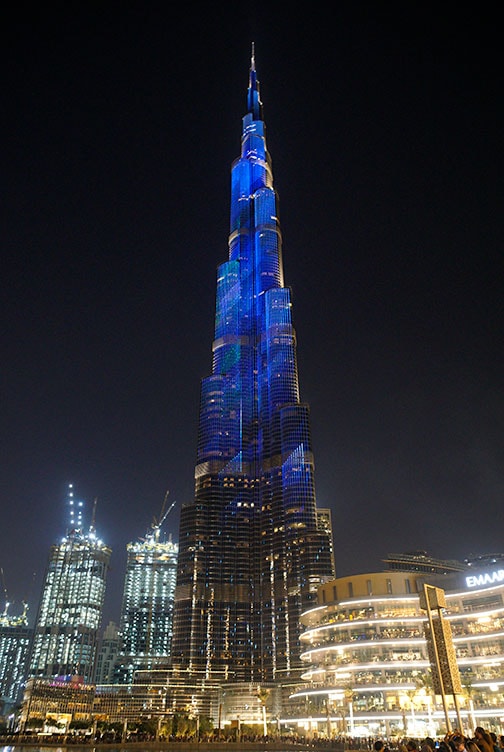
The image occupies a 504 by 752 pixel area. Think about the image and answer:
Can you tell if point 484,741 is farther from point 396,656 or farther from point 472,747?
point 396,656

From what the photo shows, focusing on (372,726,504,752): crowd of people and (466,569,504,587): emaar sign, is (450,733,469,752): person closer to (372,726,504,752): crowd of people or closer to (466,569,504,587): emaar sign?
(372,726,504,752): crowd of people

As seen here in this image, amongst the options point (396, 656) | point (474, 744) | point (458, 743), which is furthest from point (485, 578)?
point (474, 744)

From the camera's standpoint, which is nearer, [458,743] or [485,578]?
[458,743]

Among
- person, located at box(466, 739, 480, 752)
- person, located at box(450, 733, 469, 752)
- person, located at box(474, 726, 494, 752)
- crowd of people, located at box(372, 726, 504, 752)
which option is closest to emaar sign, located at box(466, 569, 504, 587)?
crowd of people, located at box(372, 726, 504, 752)

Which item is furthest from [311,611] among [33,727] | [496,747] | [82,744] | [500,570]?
[496,747]

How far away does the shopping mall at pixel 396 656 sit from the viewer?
9631 centimetres

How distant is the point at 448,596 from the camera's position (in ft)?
359

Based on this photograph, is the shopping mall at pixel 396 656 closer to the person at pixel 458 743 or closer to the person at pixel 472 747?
the person at pixel 458 743

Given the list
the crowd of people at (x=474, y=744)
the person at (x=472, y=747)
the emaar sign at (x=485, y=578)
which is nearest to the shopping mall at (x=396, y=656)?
the emaar sign at (x=485, y=578)

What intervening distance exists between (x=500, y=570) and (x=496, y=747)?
304 ft

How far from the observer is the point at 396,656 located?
108 metres

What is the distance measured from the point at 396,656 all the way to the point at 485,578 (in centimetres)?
2137

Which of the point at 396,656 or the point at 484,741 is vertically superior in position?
the point at 396,656

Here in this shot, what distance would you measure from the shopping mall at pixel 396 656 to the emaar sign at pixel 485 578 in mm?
169
